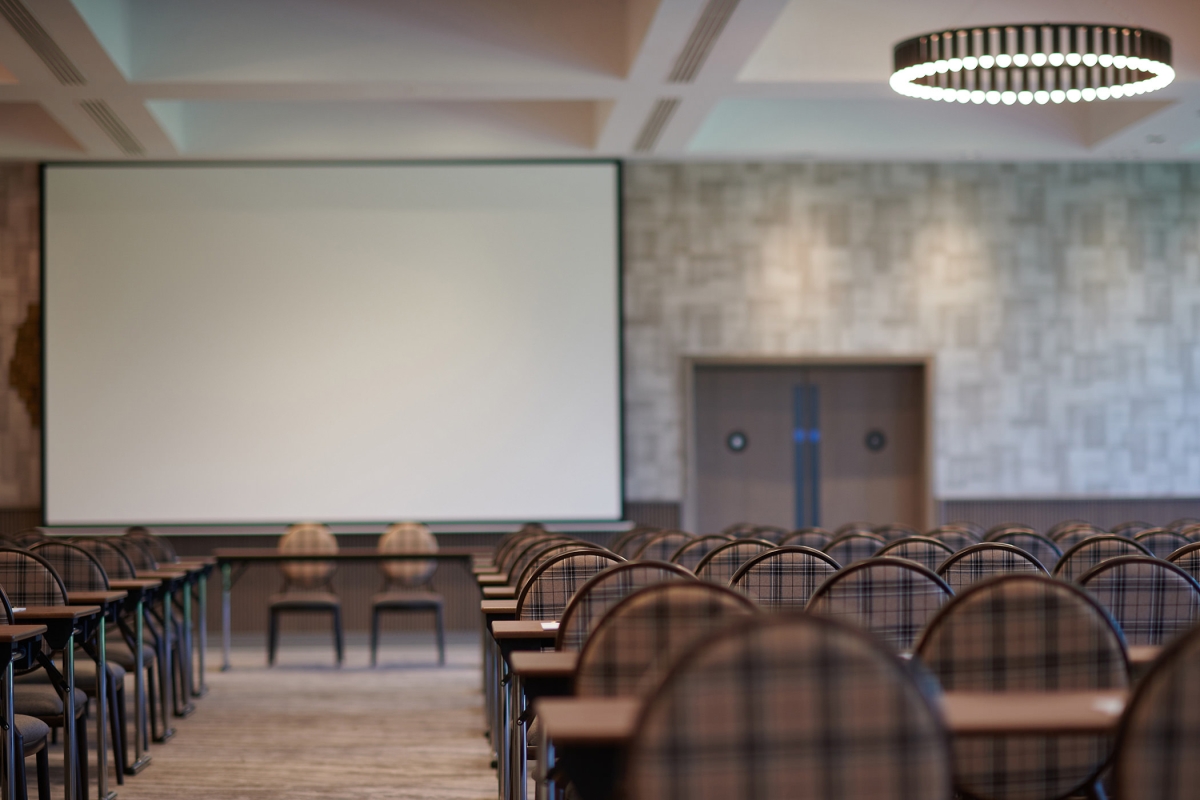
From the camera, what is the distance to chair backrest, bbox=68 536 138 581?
20.5 ft

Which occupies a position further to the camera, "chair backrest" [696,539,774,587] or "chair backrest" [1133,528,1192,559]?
"chair backrest" [1133,528,1192,559]

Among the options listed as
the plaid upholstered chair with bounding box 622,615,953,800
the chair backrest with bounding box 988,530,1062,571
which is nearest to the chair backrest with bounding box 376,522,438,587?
the chair backrest with bounding box 988,530,1062,571

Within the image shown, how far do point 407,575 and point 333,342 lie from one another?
2.22 meters

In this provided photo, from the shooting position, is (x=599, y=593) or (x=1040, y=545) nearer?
(x=599, y=593)

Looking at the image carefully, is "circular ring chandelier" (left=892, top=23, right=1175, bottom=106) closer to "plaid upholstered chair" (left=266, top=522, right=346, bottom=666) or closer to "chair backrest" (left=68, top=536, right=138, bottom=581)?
"chair backrest" (left=68, top=536, right=138, bottom=581)

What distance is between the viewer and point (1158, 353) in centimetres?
1059

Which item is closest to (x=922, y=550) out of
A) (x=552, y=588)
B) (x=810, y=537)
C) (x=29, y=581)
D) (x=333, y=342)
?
(x=552, y=588)

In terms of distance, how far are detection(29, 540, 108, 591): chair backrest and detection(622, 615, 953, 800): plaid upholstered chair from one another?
4.38m

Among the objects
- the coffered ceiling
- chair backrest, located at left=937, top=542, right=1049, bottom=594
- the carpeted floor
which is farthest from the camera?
the coffered ceiling

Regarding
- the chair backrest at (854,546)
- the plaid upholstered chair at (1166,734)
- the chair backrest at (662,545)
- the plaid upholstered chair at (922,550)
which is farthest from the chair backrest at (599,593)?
the chair backrest at (854,546)

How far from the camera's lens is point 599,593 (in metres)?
3.59

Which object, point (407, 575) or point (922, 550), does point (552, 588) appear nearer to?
Result: point (922, 550)

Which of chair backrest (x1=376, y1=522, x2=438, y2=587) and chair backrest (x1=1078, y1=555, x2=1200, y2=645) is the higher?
chair backrest (x1=1078, y1=555, x2=1200, y2=645)

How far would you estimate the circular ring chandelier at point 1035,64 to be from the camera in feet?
18.3
